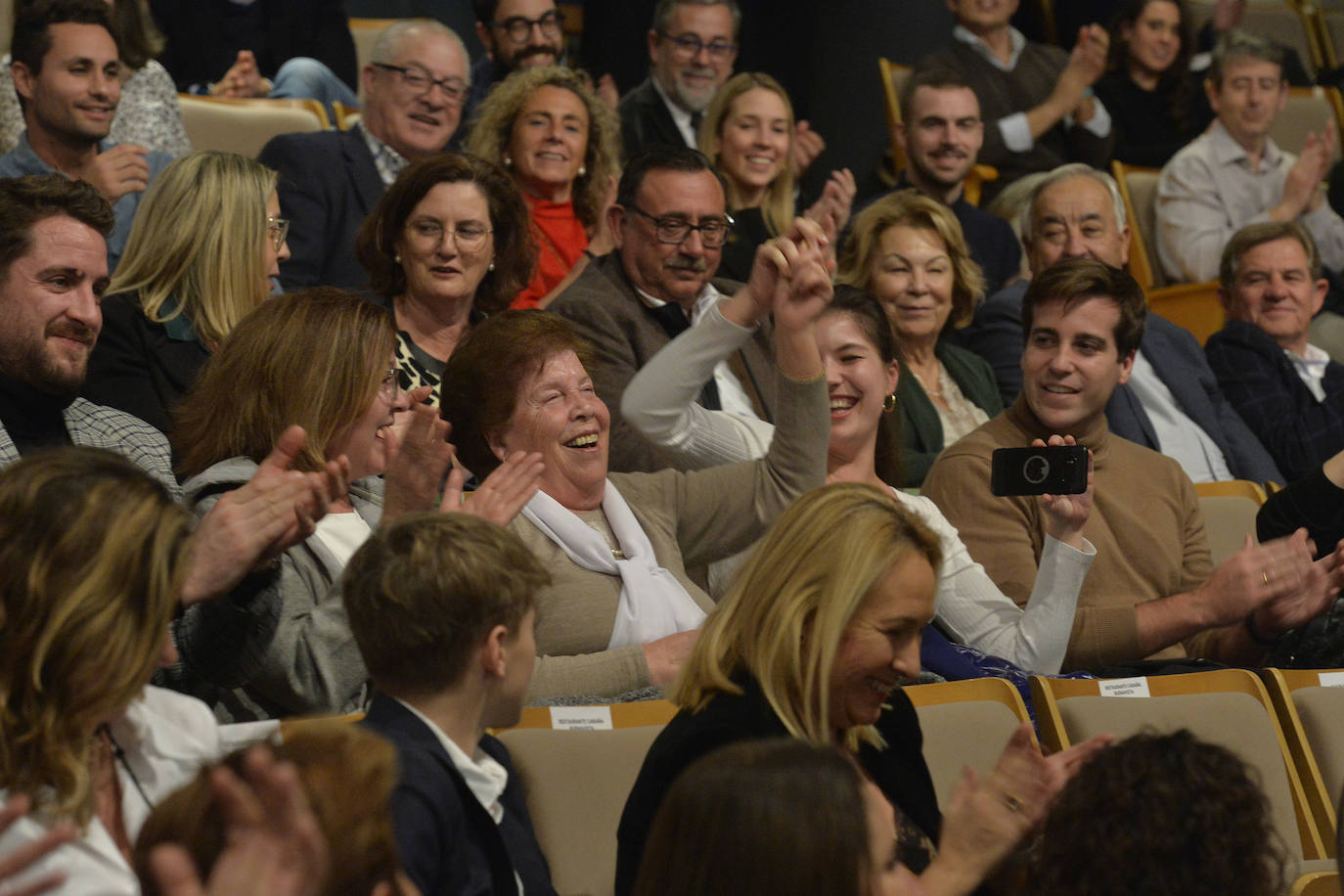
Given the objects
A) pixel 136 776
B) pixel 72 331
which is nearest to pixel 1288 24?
pixel 72 331

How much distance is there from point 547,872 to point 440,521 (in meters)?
0.45

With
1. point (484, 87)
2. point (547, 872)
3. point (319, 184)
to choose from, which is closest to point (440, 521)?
point (547, 872)

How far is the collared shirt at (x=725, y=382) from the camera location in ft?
12.0

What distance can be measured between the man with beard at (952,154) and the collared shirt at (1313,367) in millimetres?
850

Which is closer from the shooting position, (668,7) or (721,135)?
(721,135)

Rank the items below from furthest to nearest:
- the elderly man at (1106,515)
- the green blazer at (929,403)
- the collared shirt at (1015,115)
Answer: the collared shirt at (1015,115), the green blazer at (929,403), the elderly man at (1106,515)

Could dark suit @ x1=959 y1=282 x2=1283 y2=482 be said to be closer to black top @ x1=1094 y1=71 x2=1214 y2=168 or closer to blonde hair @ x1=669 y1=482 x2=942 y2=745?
black top @ x1=1094 y1=71 x2=1214 y2=168

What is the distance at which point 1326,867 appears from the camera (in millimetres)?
2291

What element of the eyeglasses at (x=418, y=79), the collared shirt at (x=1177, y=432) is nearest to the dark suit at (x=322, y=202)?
the eyeglasses at (x=418, y=79)

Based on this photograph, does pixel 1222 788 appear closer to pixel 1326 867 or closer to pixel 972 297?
pixel 1326 867

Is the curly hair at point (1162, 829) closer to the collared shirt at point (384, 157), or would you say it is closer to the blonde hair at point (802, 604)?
the blonde hair at point (802, 604)

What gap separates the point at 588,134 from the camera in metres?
4.53

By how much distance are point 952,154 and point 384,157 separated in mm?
1838

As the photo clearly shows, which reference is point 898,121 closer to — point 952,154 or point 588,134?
point 952,154
